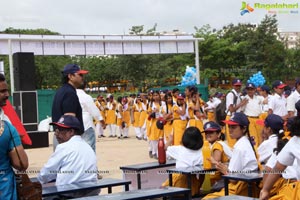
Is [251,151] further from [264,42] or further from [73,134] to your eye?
[264,42]

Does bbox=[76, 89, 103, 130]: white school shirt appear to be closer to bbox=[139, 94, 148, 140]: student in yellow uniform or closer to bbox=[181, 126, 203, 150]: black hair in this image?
bbox=[181, 126, 203, 150]: black hair

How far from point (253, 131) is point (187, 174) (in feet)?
17.6

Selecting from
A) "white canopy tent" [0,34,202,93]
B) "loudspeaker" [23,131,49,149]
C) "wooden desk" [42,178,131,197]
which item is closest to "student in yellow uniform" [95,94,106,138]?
"white canopy tent" [0,34,202,93]

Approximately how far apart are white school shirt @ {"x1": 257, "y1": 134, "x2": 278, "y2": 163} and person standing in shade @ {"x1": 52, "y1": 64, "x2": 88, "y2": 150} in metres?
2.36

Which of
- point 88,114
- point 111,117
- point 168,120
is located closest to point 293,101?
point 168,120

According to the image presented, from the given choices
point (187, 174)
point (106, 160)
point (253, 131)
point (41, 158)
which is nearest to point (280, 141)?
point (187, 174)

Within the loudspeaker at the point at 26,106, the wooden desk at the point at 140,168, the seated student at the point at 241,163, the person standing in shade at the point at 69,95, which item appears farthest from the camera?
the loudspeaker at the point at 26,106

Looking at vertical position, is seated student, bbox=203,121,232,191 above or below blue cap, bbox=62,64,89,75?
below

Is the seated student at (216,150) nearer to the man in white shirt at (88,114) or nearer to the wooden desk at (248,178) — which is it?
the wooden desk at (248,178)

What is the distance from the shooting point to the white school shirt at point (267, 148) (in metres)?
5.78

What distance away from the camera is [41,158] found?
13.5m

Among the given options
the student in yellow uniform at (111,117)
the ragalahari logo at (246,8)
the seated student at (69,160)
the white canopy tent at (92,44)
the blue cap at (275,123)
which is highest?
the ragalahari logo at (246,8)

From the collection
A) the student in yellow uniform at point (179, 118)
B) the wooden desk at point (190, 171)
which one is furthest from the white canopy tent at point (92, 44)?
the wooden desk at point (190, 171)

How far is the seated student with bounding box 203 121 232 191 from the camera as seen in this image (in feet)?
19.3
